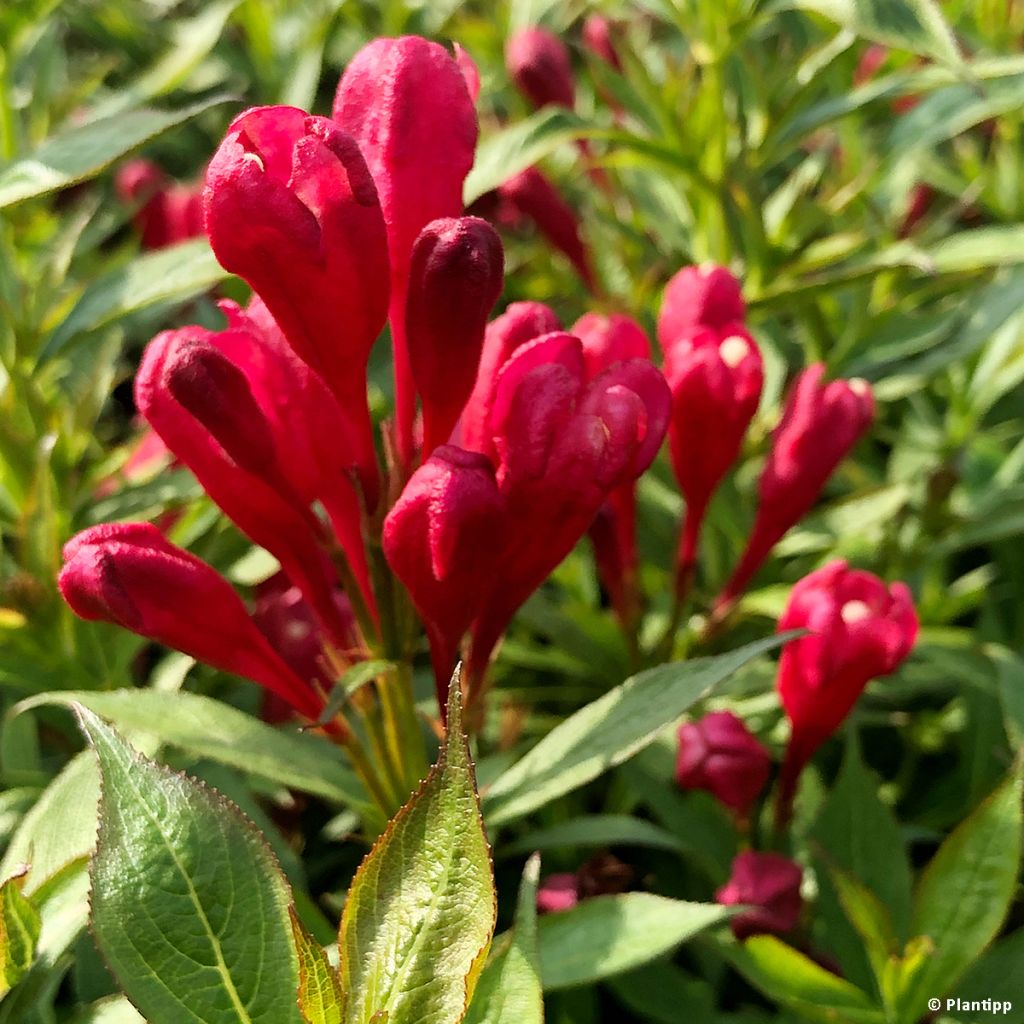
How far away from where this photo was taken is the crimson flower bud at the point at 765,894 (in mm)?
947

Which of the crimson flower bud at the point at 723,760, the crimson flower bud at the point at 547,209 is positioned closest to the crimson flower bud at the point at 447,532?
the crimson flower bud at the point at 723,760

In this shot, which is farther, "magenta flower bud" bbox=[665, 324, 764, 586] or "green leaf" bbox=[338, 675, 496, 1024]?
"magenta flower bud" bbox=[665, 324, 764, 586]

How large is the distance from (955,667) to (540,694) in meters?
0.45

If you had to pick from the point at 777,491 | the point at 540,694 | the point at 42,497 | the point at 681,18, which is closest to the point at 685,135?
the point at 681,18

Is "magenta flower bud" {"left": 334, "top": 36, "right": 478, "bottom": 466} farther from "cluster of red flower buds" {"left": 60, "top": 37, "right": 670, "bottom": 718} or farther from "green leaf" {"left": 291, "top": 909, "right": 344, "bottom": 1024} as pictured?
"green leaf" {"left": 291, "top": 909, "right": 344, "bottom": 1024}

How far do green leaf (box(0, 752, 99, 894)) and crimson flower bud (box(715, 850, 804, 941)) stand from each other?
1.67 ft

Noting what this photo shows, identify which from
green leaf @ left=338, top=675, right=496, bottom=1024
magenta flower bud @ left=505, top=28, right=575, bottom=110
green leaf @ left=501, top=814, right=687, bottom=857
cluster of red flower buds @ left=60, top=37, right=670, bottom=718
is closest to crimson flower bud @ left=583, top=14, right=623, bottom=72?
magenta flower bud @ left=505, top=28, right=575, bottom=110

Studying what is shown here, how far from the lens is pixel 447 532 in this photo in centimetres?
75

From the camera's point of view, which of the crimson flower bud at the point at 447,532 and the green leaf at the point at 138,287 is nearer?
the crimson flower bud at the point at 447,532

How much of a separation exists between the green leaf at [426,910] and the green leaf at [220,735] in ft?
0.65

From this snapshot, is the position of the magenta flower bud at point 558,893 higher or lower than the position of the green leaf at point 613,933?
lower

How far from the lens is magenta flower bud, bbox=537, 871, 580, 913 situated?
3.37ft

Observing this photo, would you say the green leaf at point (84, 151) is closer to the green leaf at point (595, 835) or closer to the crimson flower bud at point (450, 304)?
the crimson flower bud at point (450, 304)

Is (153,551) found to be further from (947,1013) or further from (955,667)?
(955,667)
